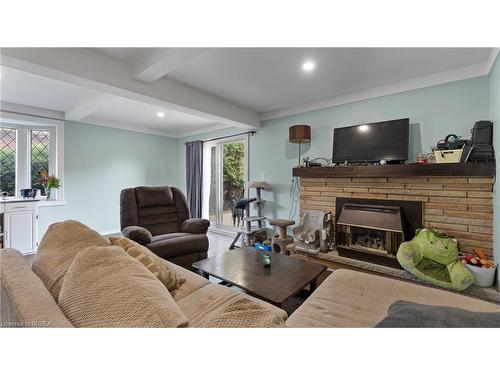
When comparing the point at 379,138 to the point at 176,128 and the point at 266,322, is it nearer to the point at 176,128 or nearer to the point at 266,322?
the point at 266,322

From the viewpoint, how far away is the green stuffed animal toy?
200cm

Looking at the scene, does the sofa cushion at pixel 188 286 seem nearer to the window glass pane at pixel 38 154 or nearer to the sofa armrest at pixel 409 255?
the sofa armrest at pixel 409 255

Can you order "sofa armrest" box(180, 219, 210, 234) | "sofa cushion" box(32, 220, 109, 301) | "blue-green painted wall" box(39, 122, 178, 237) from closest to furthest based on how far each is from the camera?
"sofa cushion" box(32, 220, 109, 301) < "sofa armrest" box(180, 219, 210, 234) < "blue-green painted wall" box(39, 122, 178, 237)

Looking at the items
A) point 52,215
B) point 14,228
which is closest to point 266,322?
point 14,228

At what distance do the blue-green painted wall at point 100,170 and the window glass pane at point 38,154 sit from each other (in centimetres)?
30

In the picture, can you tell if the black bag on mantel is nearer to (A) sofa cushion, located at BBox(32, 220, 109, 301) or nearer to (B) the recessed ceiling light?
(B) the recessed ceiling light

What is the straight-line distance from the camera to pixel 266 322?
68cm

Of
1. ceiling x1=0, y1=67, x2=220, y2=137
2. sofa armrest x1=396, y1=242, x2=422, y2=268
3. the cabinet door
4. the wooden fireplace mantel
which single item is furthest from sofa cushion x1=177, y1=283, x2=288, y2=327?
the cabinet door

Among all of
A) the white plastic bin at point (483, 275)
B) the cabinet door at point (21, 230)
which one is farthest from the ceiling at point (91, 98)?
the white plastic bin at point (483, 275)

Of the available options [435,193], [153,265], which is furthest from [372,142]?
[153,265]

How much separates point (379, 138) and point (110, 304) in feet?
9.81

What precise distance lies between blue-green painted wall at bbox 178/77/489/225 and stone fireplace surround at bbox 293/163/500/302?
1.27 ft

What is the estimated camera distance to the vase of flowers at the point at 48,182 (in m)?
3.58

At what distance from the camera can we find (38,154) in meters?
3.74
